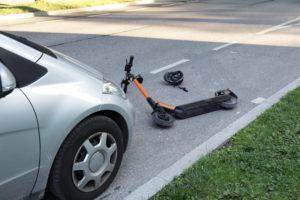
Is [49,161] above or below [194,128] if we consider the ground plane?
above

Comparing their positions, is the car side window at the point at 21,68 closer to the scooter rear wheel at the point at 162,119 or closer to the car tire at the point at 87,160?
the car tire at the point at 87,160

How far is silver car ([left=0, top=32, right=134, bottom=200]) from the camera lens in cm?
283

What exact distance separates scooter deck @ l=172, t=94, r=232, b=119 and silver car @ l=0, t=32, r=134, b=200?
64.5 inches

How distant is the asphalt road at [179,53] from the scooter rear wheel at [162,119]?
86mm

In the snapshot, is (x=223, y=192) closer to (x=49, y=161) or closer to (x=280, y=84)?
(x=49, y=161)

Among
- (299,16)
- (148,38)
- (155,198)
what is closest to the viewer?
(155,198)

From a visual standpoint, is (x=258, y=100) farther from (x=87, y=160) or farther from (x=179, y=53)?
(x=87, y=160)

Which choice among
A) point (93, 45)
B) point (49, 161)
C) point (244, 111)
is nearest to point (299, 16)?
point (93, 45)

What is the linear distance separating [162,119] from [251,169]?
137 cm

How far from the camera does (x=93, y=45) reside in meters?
9.34

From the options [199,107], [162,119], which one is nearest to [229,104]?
[199,107]

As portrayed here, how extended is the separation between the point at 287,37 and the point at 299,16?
4.07 metres

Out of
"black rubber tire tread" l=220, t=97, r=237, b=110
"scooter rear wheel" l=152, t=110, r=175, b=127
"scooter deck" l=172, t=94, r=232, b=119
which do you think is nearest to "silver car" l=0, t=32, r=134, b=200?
"scooter rear wheel" l=152, t=110, r=175, b=127

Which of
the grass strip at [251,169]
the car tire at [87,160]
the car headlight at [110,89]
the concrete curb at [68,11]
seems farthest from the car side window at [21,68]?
the concrete curb at [68,11]
